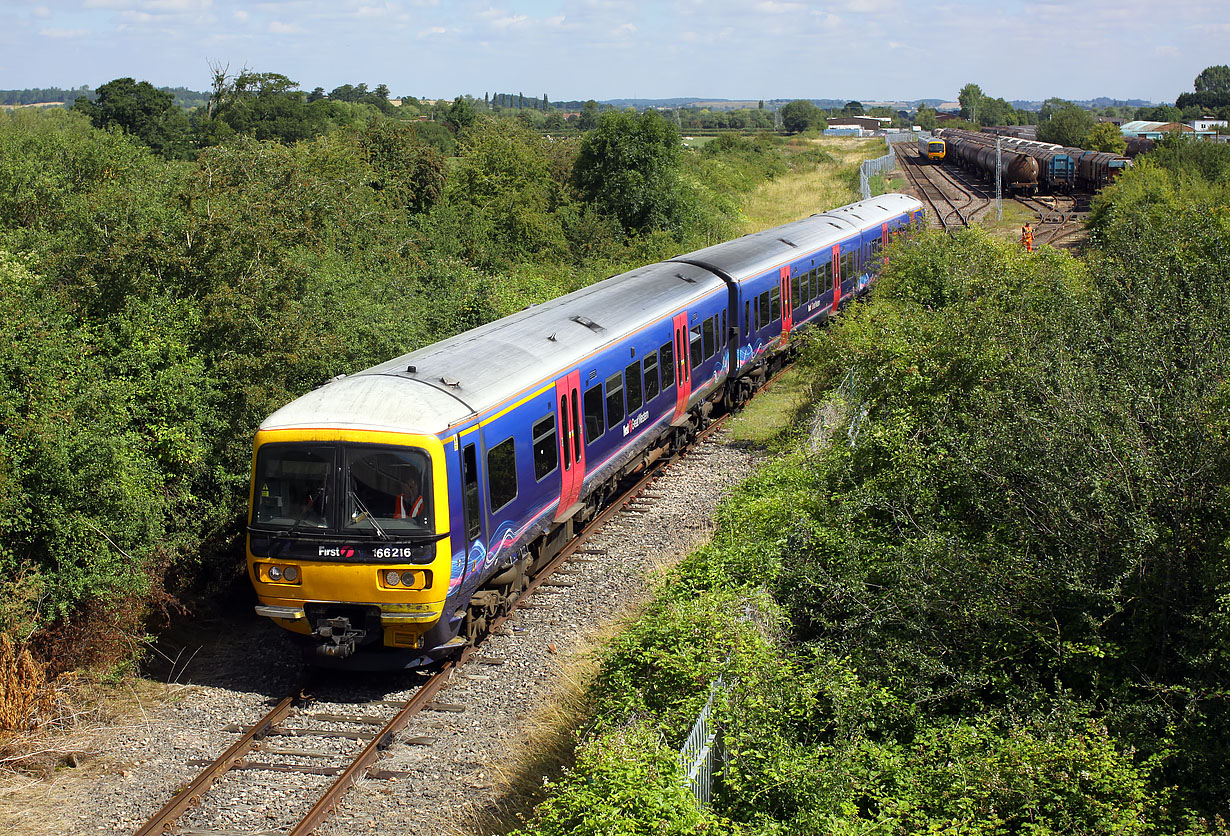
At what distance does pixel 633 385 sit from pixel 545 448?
334 centimetres

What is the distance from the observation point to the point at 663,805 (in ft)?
21.9

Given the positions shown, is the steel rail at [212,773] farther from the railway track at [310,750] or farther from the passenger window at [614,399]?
the passenger window at [614,399]

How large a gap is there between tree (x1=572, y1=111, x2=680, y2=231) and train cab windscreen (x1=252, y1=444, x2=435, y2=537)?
31251mm

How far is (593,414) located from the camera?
14.0 meters

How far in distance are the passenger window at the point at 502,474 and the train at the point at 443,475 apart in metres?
0.03

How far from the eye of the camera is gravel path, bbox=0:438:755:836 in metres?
8.55

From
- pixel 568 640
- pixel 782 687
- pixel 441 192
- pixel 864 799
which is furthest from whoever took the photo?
pixel 441 192

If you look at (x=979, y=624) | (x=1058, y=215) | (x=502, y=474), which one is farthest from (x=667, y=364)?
(x=1058, y=215)

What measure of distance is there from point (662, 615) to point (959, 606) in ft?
9.20

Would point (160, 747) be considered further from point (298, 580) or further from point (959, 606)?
point (959, 606)

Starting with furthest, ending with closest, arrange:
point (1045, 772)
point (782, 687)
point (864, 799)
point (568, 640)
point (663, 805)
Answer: point (568, 640) → point (782, 687) → point (864, 799) → point (1045, 772) → point (663, 805)

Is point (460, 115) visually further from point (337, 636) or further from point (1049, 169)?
point (337, 636)

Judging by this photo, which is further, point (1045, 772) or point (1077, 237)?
point (1077, 237)

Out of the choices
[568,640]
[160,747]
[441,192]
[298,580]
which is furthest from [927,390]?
[441,192]
